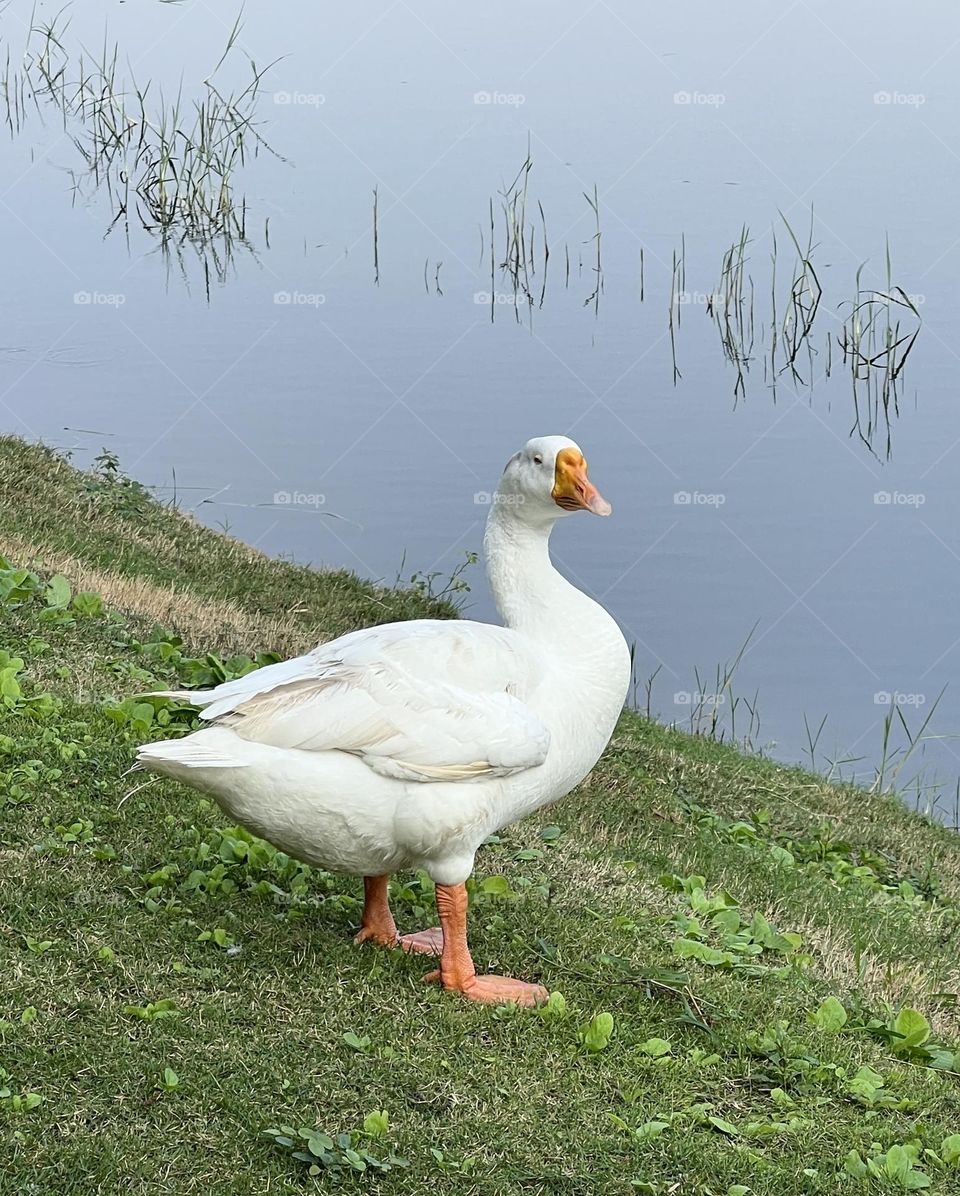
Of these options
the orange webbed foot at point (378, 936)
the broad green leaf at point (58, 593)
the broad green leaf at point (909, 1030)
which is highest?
the broad green leaf at point (58, 593)

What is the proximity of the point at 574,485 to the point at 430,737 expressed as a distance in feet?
3.44

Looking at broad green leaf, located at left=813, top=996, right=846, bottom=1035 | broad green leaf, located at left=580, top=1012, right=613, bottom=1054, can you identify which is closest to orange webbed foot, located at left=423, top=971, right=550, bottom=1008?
broad green leaf, located at left=580, top=1012, right=613, bottom=1054

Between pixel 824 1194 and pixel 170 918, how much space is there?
2275mm

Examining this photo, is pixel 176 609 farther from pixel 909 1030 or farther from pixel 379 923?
pixel 909 1030

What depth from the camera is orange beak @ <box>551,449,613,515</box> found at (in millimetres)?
4969

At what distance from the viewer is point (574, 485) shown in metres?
4.98

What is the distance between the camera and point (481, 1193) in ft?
12.5

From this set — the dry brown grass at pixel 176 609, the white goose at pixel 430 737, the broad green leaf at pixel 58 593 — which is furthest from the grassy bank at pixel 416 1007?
the dry brown grass at pixel 176 609

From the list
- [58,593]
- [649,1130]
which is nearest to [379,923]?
[649,1130]

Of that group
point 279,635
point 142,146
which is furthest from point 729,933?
point 142,146

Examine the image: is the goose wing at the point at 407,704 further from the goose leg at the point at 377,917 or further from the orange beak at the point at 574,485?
the goose leg at the point at 377,917

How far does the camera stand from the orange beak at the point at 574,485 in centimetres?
497

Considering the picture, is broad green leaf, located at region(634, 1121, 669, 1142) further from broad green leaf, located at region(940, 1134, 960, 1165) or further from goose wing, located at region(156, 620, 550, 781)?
goose wing, located at region(156, 620, 550, 781)

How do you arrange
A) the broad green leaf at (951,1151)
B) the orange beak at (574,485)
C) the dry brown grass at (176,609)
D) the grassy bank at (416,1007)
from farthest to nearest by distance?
the dry brown grass at (176,609)
the orange beak at (574,485)
the broad green leaf at (951,1151)
the grassy bank at (416,1007)
